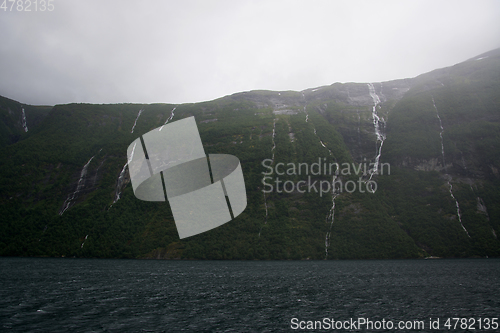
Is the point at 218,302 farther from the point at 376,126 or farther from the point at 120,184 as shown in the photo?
the point at 376,126

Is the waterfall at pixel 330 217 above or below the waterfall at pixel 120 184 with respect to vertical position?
below

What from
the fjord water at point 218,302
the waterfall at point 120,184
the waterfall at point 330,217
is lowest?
the waterfall at point 330,217

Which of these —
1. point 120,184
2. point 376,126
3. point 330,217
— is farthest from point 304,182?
point 120,184

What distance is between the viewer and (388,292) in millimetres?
37375

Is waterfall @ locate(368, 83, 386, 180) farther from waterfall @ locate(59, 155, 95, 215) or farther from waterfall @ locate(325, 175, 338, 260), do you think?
waterfall @ locate(59, 155, 95, 215)

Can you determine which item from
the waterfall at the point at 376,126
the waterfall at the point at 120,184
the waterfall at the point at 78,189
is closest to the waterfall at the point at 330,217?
the waterfall at the point at 376,126

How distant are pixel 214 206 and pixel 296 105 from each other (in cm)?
10724

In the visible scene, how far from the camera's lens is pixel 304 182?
128750mm

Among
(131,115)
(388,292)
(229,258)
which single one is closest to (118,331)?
(388,292)

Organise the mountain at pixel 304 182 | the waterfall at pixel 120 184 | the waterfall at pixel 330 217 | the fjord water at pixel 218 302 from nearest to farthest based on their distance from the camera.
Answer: the fjord water at pixel 218 302
the mountain at pixel 304 182
the waterfall at pixel 330 217
the waterfall at pixel 120 184

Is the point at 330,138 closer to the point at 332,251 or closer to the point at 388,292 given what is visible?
the point at 332,251

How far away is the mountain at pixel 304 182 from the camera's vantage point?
10025 cm

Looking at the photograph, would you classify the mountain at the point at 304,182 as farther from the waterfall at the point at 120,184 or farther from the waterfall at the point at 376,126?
the waterfall at the point at 376,126

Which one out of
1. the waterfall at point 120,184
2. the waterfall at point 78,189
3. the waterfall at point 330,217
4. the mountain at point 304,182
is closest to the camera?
the mountain at point 304,182
